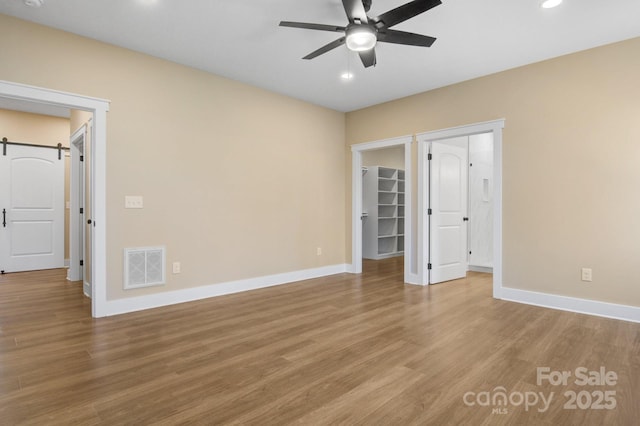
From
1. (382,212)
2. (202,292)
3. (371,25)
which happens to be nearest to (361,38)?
(371,25)

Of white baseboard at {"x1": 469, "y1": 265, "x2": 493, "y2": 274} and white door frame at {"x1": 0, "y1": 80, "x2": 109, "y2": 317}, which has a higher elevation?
white door frame at {"x1": 0, "y1": 80, "x2": 109, "y2": 317}

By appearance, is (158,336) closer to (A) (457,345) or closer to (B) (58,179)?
(A) (457,345)

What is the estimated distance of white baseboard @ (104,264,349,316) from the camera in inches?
A: 144

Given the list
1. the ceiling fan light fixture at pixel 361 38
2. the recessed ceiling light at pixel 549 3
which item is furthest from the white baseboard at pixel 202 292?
the recessed ceiling light at pixel 549 3

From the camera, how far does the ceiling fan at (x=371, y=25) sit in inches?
95.1

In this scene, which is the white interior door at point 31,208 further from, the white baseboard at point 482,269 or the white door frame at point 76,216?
the white baseboard at point 482,269

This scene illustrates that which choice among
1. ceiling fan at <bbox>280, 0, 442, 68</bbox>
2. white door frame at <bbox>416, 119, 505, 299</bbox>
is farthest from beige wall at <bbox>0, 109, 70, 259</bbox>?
white door frame at <bbox>416, 119, 505, 299</bbox>

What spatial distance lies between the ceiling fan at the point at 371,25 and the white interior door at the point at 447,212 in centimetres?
251

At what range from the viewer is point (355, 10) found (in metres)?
2.49

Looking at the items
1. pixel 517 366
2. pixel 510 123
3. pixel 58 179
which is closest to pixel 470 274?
pixel 510 123

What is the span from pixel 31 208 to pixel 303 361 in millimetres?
6368

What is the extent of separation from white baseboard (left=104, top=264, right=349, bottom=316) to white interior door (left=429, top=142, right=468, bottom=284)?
1897 millimetres

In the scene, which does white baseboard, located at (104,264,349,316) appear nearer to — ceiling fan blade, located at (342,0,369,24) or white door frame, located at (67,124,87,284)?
white door frame, located at (67,124,87,284)

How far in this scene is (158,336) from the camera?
2.96 metres
